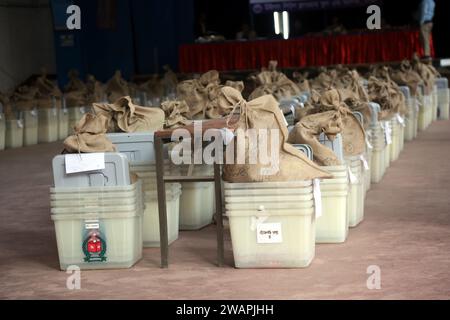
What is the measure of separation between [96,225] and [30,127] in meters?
10.00

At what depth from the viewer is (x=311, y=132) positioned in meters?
6.43

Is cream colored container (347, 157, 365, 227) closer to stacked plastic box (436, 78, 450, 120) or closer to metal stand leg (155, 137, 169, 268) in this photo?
metal stand leg (155, 137, 169, 268)

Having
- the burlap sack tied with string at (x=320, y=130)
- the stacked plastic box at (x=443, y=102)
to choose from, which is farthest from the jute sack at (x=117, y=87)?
the burlap sack tied with string at (x=320, y=130)

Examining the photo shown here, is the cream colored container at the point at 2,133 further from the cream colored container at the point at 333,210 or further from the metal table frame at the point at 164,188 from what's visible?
the metal table frame at the point at 164,188

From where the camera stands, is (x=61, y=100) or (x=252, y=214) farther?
(x=61, y=100)

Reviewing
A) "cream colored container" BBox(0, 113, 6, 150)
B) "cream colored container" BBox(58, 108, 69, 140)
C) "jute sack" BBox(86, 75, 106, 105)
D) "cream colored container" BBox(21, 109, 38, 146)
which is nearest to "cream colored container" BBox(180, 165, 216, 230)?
"cream colored container" BBox(0, 113, 6, 150)

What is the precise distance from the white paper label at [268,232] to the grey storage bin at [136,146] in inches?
44.2

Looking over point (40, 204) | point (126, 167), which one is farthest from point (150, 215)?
point (40, 204)

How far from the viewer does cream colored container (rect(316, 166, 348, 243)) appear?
6.37m

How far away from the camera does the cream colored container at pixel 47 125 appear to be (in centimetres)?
1586

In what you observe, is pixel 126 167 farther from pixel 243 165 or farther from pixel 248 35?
pixel 248 35

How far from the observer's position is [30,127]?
15.6 meters

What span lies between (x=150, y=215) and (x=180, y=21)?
19532 mm

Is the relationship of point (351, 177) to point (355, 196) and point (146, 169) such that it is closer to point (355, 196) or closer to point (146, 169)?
point (355, 196)
